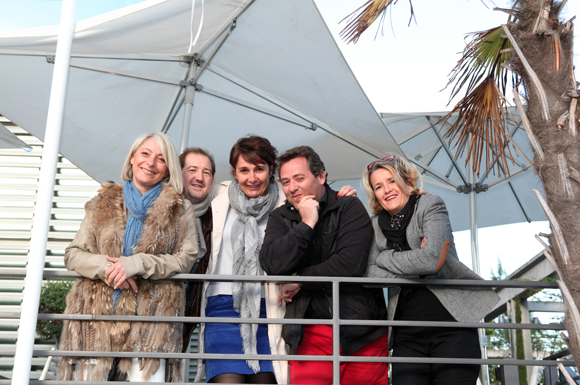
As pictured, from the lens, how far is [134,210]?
3107 mm

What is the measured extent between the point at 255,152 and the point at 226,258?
28.3 inches

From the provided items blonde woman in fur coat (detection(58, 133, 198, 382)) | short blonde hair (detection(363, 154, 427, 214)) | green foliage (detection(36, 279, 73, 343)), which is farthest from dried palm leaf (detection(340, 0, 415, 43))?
green foliage (detection(36, 279, 73, 343))

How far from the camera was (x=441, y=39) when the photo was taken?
1576 cm

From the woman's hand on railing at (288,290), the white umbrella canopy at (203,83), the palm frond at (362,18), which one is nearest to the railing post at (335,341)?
the woman's hand on railing at (288,290)

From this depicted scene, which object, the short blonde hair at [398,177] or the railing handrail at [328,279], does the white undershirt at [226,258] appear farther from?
the short blonde hair at [398,177]

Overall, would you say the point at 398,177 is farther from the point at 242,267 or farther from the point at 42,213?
the point at 42,213

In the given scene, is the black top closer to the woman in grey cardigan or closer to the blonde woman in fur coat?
the woman in grey cardigan

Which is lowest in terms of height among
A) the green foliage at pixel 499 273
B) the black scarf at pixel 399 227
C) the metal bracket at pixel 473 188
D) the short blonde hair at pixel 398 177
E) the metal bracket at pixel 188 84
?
the black scarf at pixel 399 227

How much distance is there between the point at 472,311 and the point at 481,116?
4.44 ft

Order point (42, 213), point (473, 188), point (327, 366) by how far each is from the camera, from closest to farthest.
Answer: point (42, 213) → point (327, 366) → point (473, 188)

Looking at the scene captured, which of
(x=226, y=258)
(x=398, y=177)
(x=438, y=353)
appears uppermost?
(x=398, y=177)

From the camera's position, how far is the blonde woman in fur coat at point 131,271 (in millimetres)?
2875

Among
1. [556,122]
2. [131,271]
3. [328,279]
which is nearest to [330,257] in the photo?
[328,279]

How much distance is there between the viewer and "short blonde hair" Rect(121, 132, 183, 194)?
3.29m
